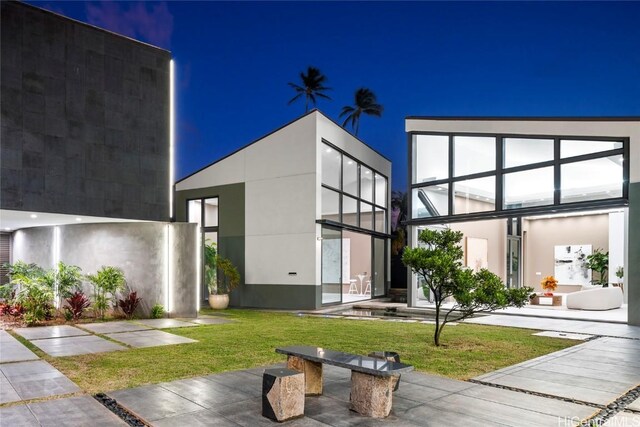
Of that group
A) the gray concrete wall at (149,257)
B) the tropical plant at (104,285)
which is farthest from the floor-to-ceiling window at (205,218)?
the tropical plant at (104,285)

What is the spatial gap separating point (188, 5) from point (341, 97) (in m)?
30.9

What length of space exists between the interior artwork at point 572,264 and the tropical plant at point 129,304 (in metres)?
17.3

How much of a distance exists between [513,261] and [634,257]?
355 inches

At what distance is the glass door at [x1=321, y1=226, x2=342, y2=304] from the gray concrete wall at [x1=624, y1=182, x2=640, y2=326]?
868 cm

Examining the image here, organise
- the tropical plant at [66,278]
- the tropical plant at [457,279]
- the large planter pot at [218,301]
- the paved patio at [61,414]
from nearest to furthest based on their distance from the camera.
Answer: the paved patio at [61,414]
the tropical plant at [457,279]
the tropical plant at [66,278]
the large planter pot at [218,301]

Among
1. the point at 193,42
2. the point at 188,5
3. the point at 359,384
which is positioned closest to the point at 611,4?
the point at 359,384

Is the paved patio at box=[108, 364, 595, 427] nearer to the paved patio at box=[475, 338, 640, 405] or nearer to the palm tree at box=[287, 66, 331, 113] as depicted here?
the paved patio at box=[475, 338, 640, 405]

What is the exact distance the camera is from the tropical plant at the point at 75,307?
12.2 m

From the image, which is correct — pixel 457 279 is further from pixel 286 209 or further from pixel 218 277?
pixel 218 277

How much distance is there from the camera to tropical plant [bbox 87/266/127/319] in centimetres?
1252

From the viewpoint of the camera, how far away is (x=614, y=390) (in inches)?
209

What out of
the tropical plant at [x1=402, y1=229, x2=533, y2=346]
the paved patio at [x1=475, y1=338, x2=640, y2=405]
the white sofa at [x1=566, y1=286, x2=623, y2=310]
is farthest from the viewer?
the white sofa at [x1=566, y1=286, x2=623, y2=310]

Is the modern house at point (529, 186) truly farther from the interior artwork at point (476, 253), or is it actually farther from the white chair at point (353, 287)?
the white chair at point (353, 287)

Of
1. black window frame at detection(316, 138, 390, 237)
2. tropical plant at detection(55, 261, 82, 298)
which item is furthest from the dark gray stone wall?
black window frame at detection(316, 138, 390, 237)
